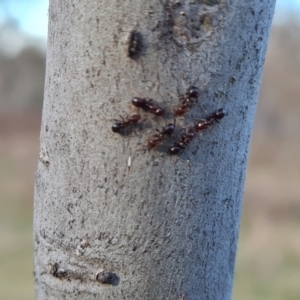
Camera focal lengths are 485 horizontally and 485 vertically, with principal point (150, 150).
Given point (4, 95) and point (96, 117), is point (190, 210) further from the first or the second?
point (4, 95)

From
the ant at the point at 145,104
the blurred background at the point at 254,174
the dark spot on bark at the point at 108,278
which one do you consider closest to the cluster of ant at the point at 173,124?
the ant at the point at 145,104

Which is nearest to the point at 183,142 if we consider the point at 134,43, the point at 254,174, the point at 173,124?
the point at 173,124

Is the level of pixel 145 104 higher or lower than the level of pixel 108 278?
higher

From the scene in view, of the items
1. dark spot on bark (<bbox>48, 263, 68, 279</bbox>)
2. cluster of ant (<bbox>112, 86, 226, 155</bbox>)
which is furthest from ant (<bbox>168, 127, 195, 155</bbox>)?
dark spot on bark (<bbox>48, 263, 68, 279</bbox>)

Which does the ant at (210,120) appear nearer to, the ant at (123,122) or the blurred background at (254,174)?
the ant at (123,122)

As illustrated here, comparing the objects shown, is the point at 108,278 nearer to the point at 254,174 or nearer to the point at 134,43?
the point at 134,43

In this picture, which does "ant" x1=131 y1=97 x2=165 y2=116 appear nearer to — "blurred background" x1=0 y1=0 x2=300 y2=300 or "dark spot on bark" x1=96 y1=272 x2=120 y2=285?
"dark spot on bark" x1=96 y1=272 x2=120 y2=285

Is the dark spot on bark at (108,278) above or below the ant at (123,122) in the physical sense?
below
